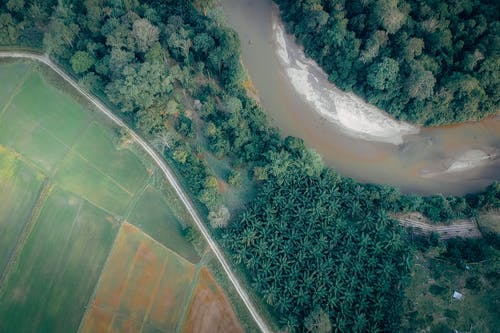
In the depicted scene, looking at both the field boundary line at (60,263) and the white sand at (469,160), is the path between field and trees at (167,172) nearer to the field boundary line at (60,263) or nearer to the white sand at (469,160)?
the field boundary line at (60,263)

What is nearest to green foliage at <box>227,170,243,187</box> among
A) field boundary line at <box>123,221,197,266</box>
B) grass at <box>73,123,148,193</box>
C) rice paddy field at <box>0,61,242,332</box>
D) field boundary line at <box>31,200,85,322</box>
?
rice paddy field at <box>0,61,242,332</box>

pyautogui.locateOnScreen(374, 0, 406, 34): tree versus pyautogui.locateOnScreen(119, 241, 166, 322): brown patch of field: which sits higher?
pyautogui.locateOnScreen(374, 0, 406, 34): tree

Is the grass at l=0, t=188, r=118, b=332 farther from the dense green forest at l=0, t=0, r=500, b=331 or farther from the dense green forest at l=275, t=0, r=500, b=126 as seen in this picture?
the dense green forest at l=275, t=0, r=500, b=126

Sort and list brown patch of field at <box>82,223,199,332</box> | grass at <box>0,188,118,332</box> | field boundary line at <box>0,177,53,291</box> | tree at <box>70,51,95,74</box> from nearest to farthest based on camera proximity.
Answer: grass at <box>0,188,118,332</box> → brown patch of field at <box>82,223,199,332</box> → field boundary line at <box>0,177,53,291</box> → tree at <box>70,51,95,74</box>

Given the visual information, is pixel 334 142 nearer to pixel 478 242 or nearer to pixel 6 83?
pixel 478 242

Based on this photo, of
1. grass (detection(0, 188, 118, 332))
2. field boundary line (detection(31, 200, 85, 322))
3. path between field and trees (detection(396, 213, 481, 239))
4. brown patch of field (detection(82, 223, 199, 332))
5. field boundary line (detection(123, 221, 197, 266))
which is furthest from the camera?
path between field and trees (detection(396, 213, 481, 239))

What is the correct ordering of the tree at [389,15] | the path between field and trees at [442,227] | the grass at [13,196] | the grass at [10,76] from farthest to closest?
the grass at [10,76] → the tree at [389,15] → the path between field and trees at [442,227] → the grass at [13,196]

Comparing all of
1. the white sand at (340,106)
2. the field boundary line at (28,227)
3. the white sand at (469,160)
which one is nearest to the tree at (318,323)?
the white sand at (340,106)
